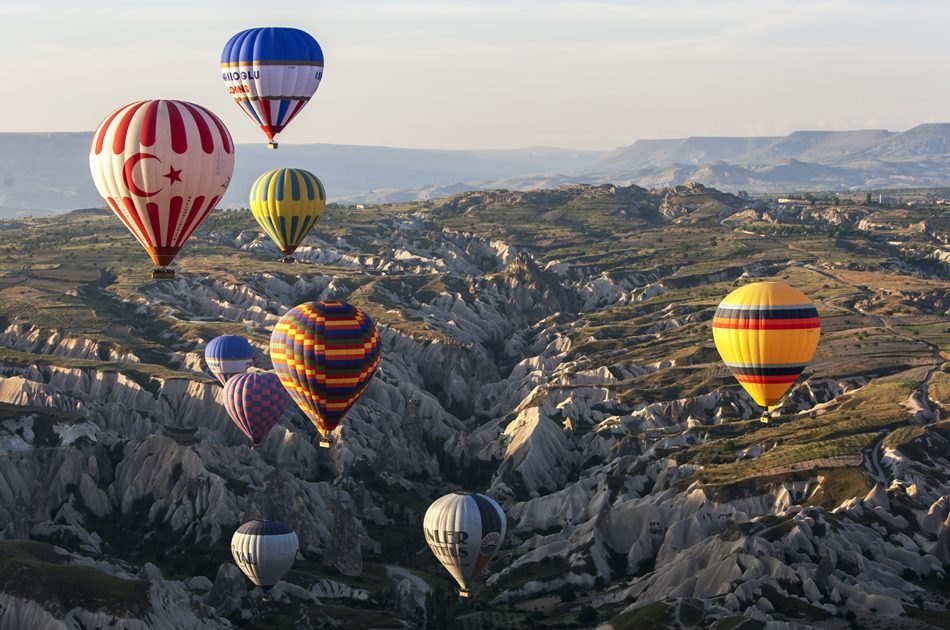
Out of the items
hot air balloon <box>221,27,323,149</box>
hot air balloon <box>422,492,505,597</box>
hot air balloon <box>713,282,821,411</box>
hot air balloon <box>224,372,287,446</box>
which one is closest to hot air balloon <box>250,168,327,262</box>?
hot air balloon <box>221,27,323,149</box>

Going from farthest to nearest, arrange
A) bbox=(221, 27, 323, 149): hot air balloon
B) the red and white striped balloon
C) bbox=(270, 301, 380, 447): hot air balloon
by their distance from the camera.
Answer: bbox=(270, 301, 380, 447): hot air balloon → bbox=(221, 27, 323, 149): hot air balloon → the red and white striped balloon

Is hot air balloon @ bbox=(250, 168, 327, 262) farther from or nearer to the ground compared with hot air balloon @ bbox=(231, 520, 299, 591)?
farther from the ground

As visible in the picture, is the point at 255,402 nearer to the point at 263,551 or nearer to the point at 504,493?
the point at 263,551

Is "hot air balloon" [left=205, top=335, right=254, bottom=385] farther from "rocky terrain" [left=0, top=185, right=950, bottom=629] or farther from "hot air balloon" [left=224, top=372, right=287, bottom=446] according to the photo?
"hot air balloon" [left=224, top=372, right=287, bottom=446]

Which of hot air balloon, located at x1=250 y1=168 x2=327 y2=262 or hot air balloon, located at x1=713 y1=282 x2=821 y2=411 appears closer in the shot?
hot air balloon, located at x1=713 y1=282 x2=821 y2=411

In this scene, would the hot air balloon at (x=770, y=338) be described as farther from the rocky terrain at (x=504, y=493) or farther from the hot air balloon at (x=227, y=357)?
the hot air balloon at (x=227, y=357)

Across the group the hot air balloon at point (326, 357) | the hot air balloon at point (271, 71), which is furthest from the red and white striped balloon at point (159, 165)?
the hot air balloon at point (326, 357)

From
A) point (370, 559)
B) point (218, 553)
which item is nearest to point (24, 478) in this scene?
point (218, 553)
